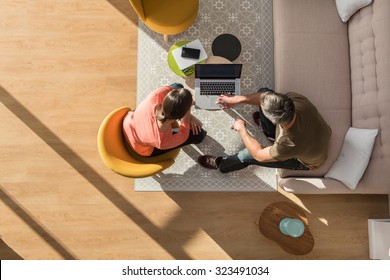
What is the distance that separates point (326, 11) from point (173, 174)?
214 cm

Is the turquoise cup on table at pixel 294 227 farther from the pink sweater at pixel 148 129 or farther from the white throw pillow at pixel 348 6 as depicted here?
the white throw pillow at pixel 348 6

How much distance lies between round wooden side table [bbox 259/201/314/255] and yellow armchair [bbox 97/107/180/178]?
1062 mm

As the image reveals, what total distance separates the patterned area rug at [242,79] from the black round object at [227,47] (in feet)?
0.45

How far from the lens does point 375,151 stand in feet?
9.58

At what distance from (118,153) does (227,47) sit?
154cm

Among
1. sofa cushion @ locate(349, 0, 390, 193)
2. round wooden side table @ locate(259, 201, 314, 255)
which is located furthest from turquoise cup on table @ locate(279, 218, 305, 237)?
sofa cushion @ locate(349, 0, 390, 193)

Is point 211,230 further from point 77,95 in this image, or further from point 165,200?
point 77,95

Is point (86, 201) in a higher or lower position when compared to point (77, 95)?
lower

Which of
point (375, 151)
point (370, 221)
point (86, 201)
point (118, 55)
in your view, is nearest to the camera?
point (375, 151)

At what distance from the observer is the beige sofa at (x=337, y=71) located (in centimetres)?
293

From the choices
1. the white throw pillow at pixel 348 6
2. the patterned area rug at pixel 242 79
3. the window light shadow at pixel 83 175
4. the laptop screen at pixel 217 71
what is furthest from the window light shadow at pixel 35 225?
the white throw pillow at pixel 348 6

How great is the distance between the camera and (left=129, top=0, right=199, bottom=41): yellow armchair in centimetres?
340

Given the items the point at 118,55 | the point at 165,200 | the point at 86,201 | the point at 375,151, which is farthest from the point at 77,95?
the point at 375,151

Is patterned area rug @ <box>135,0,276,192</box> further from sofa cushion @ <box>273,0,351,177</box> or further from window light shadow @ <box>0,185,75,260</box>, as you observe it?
window light shadow @ <box>0,185,75,260</box>
